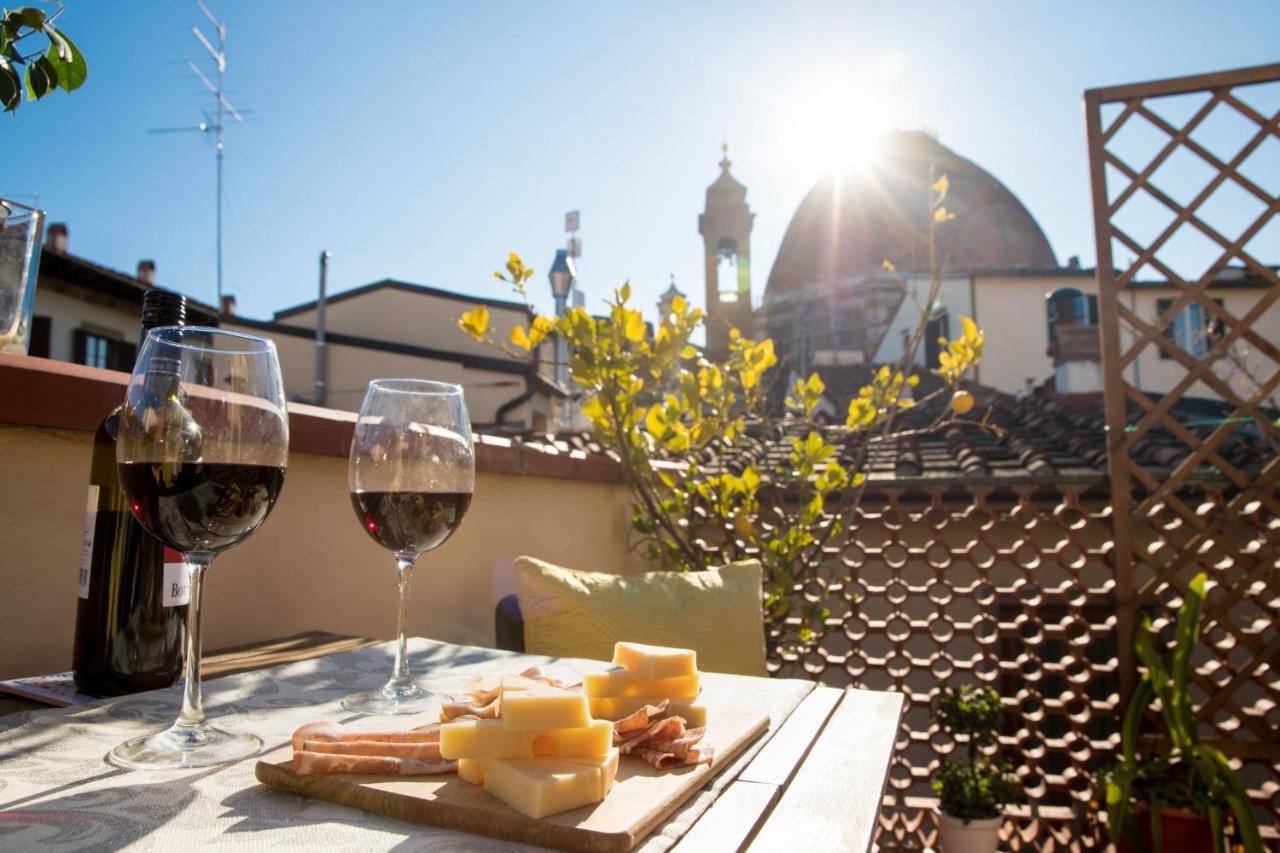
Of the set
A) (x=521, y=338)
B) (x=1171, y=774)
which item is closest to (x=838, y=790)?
(x=521, y=338)

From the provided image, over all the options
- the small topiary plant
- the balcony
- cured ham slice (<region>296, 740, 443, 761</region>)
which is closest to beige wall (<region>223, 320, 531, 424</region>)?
the balcony

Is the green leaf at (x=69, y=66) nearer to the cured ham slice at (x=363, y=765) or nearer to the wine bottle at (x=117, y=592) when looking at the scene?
the wine bottle at (x=117, y=592)

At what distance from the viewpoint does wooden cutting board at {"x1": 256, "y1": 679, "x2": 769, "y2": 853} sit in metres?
0.49

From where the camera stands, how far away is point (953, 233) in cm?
2306

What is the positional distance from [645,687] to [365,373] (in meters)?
11.9

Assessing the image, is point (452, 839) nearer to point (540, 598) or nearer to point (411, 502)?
point (411, 502)

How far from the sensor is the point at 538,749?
1.84 ft

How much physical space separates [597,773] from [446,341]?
12.8 meters

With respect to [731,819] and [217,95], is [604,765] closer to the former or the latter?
[731,819]

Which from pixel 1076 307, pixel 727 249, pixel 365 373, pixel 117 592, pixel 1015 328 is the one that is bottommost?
pixel 117 592

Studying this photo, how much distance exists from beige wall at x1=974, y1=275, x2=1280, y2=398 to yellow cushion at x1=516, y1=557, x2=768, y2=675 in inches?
516

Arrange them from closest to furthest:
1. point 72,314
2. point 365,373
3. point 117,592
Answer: point 117,592 → point 72,314 → point 365,373

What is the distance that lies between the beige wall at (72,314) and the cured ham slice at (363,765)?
11.3 meters

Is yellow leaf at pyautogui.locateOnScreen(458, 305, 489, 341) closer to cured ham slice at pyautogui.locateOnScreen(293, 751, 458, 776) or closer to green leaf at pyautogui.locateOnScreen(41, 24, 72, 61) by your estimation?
green leaf at pyautogui.locateOnScreen(41, 24, 72, 61)
